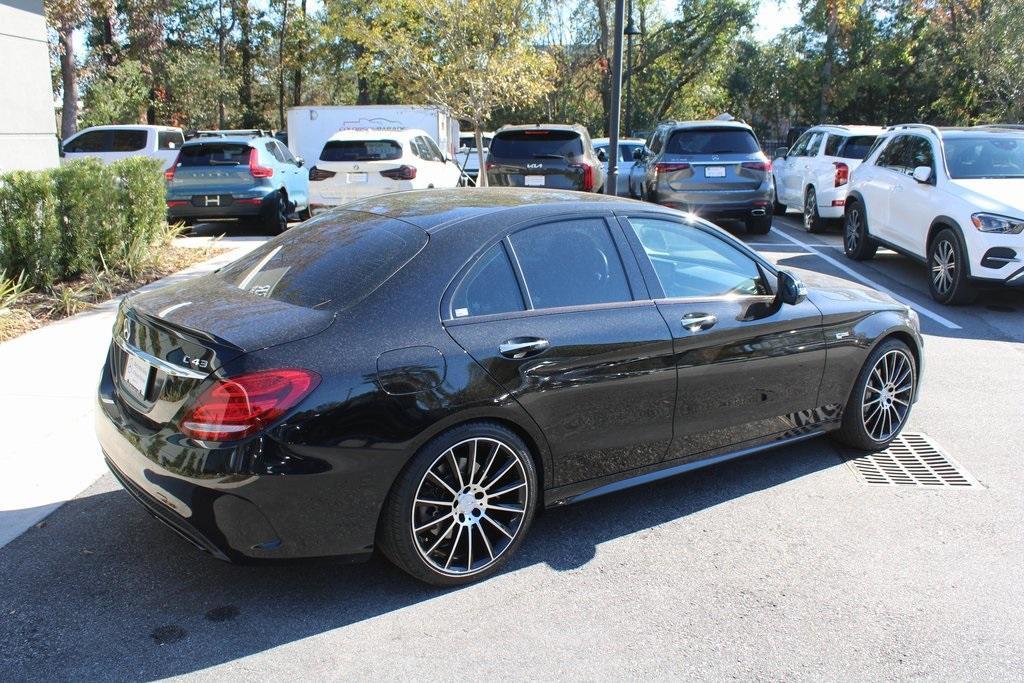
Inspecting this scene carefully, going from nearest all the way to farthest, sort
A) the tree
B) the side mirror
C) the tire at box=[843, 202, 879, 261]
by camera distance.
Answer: the side mirror
the tire at box=[843, 202, 879, 261]
the tree

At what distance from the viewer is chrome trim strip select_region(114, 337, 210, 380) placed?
341 centimetres

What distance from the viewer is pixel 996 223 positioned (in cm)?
889

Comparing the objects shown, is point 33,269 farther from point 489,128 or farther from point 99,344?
point 489,128

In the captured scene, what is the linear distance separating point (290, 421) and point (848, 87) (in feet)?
110

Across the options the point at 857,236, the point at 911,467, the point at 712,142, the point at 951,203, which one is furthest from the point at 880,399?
the point at 712,142

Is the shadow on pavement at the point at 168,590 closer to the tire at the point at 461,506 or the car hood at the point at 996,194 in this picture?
the tire at the point at 461,506

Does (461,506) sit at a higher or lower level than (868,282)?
lower

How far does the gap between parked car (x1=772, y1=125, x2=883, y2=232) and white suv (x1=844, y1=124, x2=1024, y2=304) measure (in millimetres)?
2363

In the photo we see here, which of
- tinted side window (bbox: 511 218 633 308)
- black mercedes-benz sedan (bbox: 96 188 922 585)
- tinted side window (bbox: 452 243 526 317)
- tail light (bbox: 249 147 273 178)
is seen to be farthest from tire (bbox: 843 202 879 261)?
tinted side window (bbox: 452 243 526 317)

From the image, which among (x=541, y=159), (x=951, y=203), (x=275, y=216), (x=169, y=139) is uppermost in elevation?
(x=169, y=139)

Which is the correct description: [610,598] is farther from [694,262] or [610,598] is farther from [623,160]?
[623,160]

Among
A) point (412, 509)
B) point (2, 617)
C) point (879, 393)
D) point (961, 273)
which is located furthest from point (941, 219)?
point (2, 617)

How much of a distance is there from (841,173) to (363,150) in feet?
25.1

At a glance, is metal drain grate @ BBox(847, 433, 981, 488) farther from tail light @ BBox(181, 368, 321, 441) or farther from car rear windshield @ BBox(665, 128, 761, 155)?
car rear windshield @ BBox(665, 128, 761, 155)
